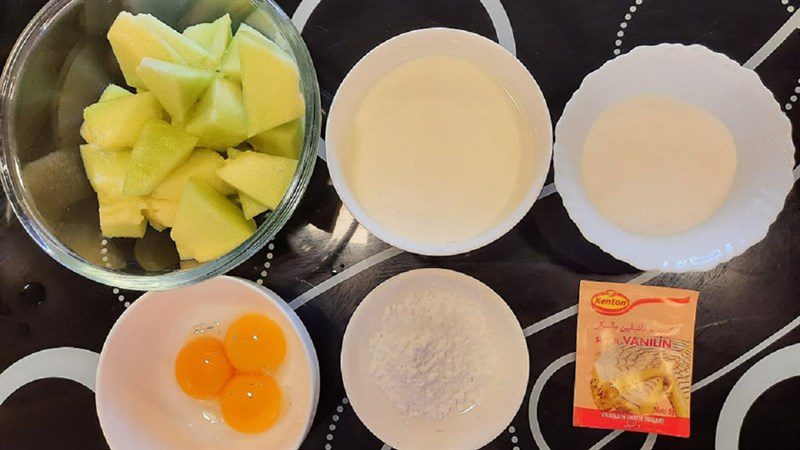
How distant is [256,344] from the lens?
1.19 metres

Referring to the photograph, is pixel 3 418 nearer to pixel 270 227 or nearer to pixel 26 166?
pixel 26 166

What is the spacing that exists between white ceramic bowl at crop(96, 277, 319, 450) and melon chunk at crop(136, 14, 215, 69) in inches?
15.3

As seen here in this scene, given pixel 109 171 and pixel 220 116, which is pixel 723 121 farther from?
pixel 109 171

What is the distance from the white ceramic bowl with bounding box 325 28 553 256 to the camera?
1064 millimetres

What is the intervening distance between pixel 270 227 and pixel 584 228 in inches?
21.1

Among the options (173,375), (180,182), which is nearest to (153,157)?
(180,182)

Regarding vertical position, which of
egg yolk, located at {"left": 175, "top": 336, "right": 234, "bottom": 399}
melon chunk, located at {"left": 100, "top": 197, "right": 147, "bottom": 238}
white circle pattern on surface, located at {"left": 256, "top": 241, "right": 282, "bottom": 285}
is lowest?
egg yolk, located at {"left": 175, "top": 336, "right": 234, "bottom": 399}

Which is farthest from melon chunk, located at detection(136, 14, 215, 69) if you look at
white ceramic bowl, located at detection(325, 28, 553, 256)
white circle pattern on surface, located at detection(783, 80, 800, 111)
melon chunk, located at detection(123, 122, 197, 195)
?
white circle pattern on surface, located at detection(783, 80, 800, 111)

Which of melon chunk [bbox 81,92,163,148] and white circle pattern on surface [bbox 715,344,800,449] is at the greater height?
melon chunk [bbox 81,92,163,148]

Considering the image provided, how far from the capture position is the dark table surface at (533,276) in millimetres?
1215

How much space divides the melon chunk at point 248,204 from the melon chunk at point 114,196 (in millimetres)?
166

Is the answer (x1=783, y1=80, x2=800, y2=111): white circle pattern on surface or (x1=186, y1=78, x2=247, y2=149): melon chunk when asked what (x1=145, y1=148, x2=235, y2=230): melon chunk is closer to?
(x1=186, y1=78, x2=247, y2=149): melon chunk

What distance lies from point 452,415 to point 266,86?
2.25ft

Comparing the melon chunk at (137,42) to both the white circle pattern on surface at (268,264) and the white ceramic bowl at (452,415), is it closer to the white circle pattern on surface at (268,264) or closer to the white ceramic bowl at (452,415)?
the white circle pattern on surface at (268,264)
